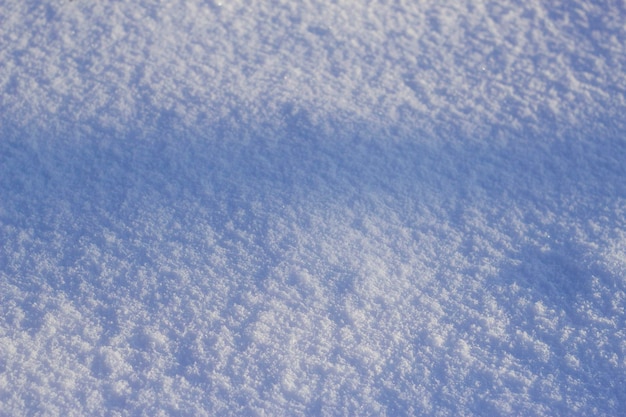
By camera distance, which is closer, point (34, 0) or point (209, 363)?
point (209, 363)

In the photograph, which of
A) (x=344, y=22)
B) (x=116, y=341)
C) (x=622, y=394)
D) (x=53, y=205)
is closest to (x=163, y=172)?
(x=53, y=205)

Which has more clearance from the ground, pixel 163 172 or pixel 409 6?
pixel 409 6

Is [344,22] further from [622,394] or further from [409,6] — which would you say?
[622,394]

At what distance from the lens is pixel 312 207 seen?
0.99 metres

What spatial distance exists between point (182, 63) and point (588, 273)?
907 millimetres

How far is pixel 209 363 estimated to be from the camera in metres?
0.83

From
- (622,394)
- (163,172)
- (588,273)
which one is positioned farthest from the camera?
(163,172)

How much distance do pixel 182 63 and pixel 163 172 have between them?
11.1 inches

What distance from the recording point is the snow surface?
2.71ft

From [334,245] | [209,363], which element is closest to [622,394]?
[334,245]

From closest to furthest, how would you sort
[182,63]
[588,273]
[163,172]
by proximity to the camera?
[588,273] < [163,172] < [182,63]

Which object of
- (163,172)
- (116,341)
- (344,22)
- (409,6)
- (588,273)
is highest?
(409,6)

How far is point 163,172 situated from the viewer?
1.02 meters

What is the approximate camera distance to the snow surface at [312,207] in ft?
2.71
